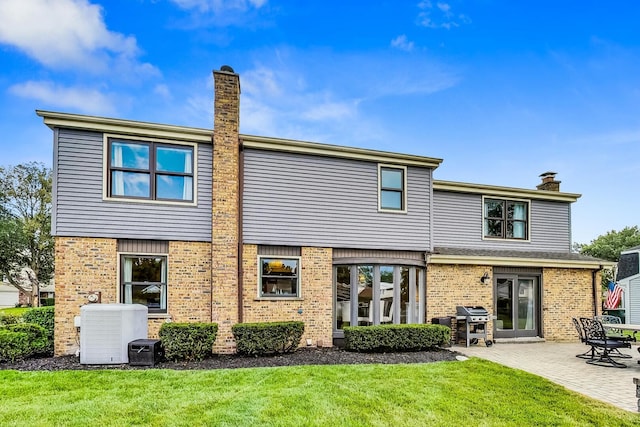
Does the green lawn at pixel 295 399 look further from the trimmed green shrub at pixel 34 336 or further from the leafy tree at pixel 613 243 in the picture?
the leafy tree at pixel 613 243

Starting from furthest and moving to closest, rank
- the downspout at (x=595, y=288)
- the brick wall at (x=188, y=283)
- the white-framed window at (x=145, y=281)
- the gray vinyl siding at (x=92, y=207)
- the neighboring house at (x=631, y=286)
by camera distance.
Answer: the neighboring house at (x=631, y=286)
the downspout at (x=595, y=288)
the brick wall at (x=188, y=283)
the white-framed window at (x=145, y=281)
the gray vinyl siding at (x=92, y=207)

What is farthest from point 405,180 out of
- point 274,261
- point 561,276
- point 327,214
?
point 561,276

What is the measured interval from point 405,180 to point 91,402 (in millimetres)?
9370

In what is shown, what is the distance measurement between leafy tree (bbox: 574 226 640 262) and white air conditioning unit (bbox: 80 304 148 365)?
152 feet

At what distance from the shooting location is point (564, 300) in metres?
12.6

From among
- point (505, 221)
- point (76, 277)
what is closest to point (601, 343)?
point (505, 221)

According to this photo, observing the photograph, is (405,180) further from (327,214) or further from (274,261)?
(274,261)

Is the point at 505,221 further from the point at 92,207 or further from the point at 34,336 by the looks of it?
the point at 34,336

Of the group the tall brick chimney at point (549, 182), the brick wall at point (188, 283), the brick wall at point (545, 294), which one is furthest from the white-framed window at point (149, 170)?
the tall brick chimney at point (549, 182)

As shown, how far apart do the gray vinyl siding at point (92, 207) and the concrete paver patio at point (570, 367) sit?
8523 mm

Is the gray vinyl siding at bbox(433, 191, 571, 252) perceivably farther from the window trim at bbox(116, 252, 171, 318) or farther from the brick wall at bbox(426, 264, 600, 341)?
the window trim at bbox(116, 252, 171, 318)

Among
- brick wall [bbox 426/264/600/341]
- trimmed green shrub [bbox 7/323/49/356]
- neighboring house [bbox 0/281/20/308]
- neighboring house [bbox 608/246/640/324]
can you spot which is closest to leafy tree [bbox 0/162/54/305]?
neighboring house [bbox 0/281/20/308]

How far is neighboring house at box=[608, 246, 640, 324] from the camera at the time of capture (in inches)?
836

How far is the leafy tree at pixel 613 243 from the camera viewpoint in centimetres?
3891
